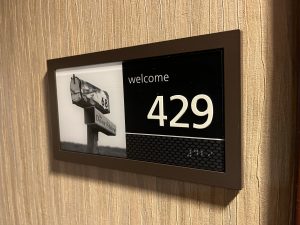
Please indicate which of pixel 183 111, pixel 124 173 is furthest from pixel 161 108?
pixel 124 173

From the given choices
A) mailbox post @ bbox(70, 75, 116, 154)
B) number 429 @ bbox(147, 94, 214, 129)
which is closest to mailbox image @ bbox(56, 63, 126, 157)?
mailbox post @ bbox(70, 75, 116, 154)

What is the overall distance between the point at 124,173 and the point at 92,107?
19 centimetres

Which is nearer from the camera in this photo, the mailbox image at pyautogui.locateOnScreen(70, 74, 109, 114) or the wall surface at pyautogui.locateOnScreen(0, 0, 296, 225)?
the wall surface at pyautogui.locateOnScreen(0, 0, 296, 225)

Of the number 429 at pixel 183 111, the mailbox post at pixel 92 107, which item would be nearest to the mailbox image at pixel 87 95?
the mailbox post at pixel 92 107

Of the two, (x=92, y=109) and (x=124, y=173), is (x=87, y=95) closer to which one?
(x=92, y=109)

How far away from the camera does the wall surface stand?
52 centimetres

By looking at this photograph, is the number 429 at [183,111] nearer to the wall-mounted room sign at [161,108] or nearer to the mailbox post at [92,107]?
the wall-mounted room sign at [161,108]

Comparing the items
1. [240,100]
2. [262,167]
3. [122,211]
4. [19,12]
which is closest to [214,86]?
[240,100]

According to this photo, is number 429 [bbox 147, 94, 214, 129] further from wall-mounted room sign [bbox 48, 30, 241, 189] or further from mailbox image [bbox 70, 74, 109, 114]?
mailbox image [bbox 70, 74, 109, 114]

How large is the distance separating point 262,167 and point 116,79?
14.9 inches

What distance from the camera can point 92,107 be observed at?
2.48ft

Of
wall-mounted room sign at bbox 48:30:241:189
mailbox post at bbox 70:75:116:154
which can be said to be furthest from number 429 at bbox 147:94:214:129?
mailbox post at bbox 70:75:116:154

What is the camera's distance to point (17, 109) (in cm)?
102

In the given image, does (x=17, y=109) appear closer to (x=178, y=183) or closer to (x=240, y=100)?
(x=178, y=183)
